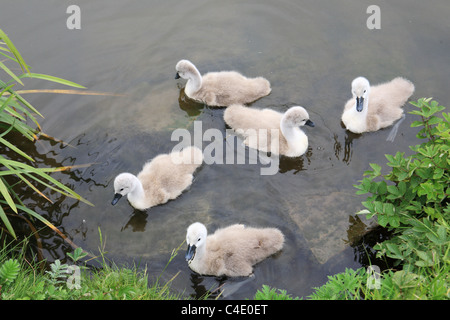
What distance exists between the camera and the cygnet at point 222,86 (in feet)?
20.5

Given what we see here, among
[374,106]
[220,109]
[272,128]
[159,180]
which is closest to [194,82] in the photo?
[220,109]

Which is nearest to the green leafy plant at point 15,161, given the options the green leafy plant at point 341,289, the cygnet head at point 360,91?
the green leafy plant at point 341,289

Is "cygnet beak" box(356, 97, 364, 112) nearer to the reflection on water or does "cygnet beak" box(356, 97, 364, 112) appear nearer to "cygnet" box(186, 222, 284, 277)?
the reflection on water

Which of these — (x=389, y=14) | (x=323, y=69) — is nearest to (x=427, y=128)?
(x=323, y=69)

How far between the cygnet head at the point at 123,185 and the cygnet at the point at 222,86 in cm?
181

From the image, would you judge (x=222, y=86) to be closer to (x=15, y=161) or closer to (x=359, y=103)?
(x=359, y=103)

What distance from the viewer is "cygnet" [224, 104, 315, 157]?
5641mm

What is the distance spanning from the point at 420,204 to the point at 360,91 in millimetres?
1931

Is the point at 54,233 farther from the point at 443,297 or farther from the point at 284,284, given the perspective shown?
the point at 443,297

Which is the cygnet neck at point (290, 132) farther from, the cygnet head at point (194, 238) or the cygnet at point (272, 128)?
the cygnet head at point (194, 238)

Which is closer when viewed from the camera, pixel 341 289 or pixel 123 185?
pixel 341 289

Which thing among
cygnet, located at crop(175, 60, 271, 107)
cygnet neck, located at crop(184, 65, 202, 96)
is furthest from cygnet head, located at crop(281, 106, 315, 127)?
cygnet neck, located at crop(184, 65, 202, 96)

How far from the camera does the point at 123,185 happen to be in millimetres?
5031

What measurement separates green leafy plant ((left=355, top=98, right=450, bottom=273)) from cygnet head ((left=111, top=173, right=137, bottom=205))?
2349mm
